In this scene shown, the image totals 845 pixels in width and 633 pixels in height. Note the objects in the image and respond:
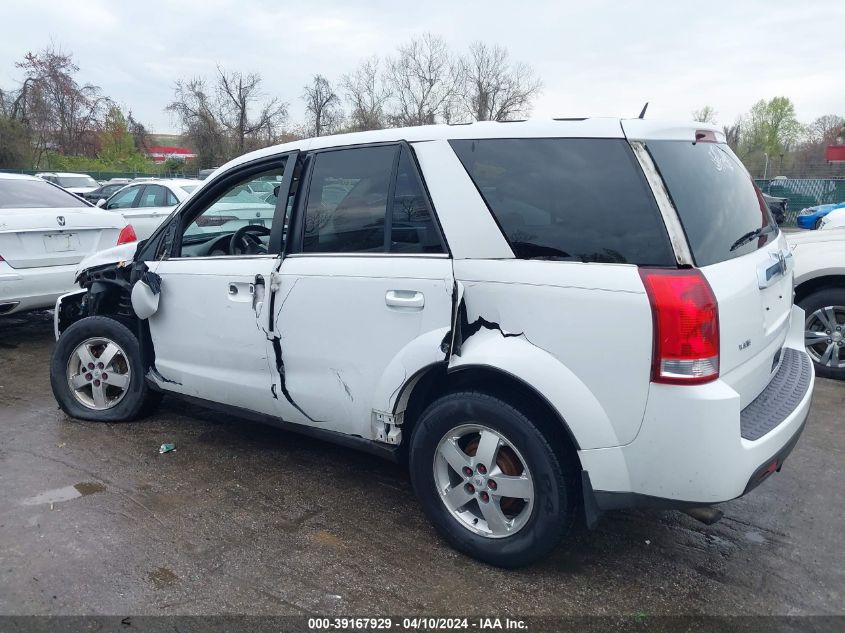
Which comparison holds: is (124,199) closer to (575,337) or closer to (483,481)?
(483,481)

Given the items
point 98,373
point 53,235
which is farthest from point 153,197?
point 98,373

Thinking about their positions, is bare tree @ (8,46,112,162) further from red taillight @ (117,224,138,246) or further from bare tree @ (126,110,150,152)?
red taillight @ (117,224,138,246)

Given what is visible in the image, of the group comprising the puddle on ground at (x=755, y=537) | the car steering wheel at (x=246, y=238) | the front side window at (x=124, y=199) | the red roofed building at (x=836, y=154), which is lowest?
the puddle on ground at (x=755, y=537)

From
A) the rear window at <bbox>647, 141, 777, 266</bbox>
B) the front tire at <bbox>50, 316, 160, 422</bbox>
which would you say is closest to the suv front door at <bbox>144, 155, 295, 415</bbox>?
the front tire at <bbox>50, 316, 160, 422</bbox>

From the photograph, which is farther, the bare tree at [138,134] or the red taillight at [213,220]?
the bare tree at [138,134]

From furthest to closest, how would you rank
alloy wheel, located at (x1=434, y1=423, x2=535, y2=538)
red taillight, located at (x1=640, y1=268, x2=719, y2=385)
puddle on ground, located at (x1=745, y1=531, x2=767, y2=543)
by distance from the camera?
puddle on ground, located at (x1=745, y1=531, x2=767, y2=543), alloy wheel, located at (x1=434, y1=423, x2=535, y2=538), red taillight, located at (x1=640, y1=268, x2=719, y2=385)

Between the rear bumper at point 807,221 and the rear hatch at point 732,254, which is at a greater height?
the rear hatch at point 732,254

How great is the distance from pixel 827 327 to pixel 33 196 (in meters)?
7.53

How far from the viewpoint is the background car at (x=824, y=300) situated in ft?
18.6

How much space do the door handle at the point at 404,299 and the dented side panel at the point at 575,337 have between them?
0.28m

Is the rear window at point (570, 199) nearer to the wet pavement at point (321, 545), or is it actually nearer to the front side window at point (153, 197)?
the wet pavement at point (321, 545)

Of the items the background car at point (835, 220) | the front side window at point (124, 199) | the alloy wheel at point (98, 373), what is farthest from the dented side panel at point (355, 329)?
the front side window at point (124, 199)

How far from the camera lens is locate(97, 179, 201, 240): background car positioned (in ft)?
38.4

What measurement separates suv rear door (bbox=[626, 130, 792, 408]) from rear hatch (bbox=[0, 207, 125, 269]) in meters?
5.79
